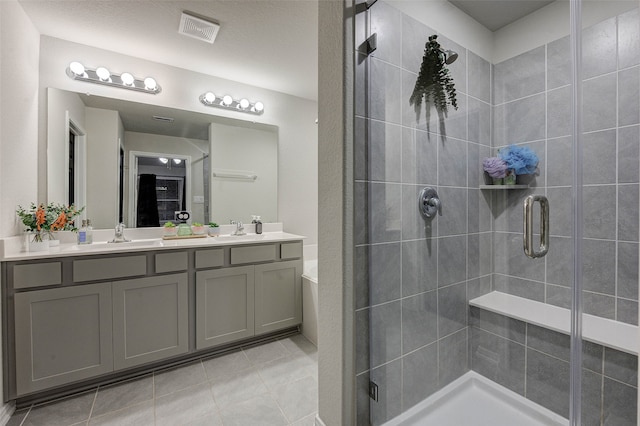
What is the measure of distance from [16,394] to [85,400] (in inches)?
13.2

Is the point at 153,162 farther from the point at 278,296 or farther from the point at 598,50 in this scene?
the point at 598,50

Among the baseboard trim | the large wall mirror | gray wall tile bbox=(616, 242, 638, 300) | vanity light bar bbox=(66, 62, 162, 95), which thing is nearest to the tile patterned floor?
the baseboard trim

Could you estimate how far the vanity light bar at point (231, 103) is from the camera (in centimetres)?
271

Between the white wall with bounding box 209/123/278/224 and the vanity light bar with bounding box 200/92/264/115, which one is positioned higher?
the vanity light bar with bounding box 200/92/264/115

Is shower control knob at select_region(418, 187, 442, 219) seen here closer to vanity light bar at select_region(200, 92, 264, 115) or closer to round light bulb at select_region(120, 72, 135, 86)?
vanity light bar at select_region(200, 92, 264, 115)

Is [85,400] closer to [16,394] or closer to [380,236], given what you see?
[16,394]

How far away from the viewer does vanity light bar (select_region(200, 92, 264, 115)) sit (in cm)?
271

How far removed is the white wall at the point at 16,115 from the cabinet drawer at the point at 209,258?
1.08m

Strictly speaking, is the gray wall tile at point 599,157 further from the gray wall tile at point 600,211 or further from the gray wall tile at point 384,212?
the gray wall tile at point 384,212

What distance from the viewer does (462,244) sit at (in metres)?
1.41

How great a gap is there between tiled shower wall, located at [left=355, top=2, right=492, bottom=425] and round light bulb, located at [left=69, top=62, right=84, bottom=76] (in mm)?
2227

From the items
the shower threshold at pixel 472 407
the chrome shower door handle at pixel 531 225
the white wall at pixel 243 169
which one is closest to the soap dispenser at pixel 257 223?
the white wall at pixel 243 169

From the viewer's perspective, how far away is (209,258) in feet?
7.29

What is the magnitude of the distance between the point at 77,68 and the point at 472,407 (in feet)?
10.9
